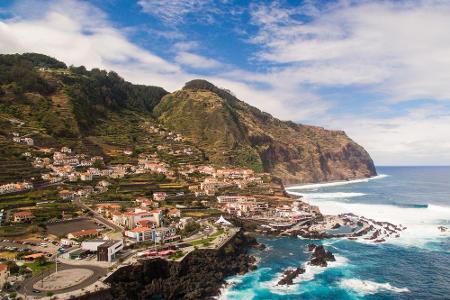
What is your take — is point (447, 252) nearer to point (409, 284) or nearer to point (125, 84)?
point (409, 284)

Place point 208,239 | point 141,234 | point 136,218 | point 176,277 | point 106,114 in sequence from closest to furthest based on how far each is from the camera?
1. point 176,277
2. point 141,234
3. point 208,239
4. point 136,218
5. point 106,114

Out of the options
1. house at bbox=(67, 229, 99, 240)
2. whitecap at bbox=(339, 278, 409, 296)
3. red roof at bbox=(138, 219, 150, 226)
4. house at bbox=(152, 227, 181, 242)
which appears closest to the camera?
whitecap at bbox=(339, 278, 409, 296)

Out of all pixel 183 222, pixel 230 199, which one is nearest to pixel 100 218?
pixel 183 222

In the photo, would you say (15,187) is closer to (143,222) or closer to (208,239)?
(143,222)

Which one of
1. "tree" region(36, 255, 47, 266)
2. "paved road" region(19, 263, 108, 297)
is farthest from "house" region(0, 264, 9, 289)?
"tree" region(36, 255, 47, 266)

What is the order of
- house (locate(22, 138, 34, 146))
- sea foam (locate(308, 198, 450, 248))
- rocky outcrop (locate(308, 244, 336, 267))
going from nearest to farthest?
rocky outcrop (locate(308, 244, 336, 267)) < sea foam (locate(308, 198, 450, 248)) < house (locate(22, 138, 34, 146))

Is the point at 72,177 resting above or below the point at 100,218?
above

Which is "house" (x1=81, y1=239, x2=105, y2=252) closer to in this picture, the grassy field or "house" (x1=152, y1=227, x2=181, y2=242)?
"house" (x1=152, y1=227, x2=181, y2=242)
